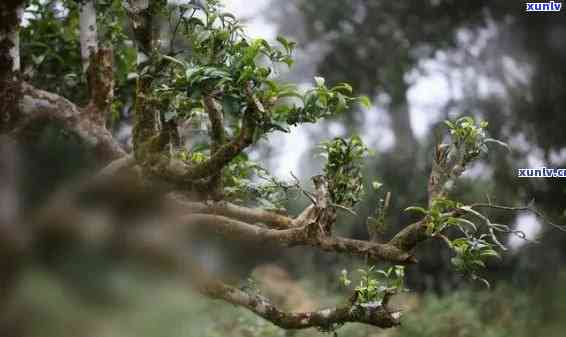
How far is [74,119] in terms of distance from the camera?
5.59ft

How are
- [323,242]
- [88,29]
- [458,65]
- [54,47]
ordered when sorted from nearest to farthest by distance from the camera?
[323,242] → [88,29] → [54,47] → [458,65]

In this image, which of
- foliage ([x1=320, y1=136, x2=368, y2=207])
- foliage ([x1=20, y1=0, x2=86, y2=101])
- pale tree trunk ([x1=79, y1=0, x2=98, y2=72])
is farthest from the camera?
Result: foliage ([x1=20, y1=0, x2=86, y2=101])

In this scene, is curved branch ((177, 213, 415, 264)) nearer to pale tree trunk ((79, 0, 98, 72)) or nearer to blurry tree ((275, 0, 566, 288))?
pale tree trunk ((79, 0, 98, 72))

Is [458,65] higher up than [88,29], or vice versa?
[458,65]

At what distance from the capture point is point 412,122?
229 inches

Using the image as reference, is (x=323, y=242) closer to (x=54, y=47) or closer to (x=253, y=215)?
(x=253, y=215)

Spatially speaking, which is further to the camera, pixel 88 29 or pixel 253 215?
pixel 88 29

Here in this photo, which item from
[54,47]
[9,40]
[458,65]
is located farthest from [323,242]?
[458,65]

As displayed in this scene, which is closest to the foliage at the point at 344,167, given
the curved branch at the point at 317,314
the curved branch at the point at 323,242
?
the curved branch at the point at 323,242

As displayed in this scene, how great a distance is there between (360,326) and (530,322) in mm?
1097

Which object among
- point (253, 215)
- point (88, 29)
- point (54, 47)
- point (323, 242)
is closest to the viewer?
point (323, 242)

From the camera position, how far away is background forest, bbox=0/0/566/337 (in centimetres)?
227

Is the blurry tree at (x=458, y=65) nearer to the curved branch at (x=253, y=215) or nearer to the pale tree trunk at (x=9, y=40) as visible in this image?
the curved branch at (x=253, y=215)

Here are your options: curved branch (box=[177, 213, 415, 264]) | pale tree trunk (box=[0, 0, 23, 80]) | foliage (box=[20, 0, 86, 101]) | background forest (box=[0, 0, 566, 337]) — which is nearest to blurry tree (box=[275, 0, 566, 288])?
background forest (box=[0, 0, 566, 337])
